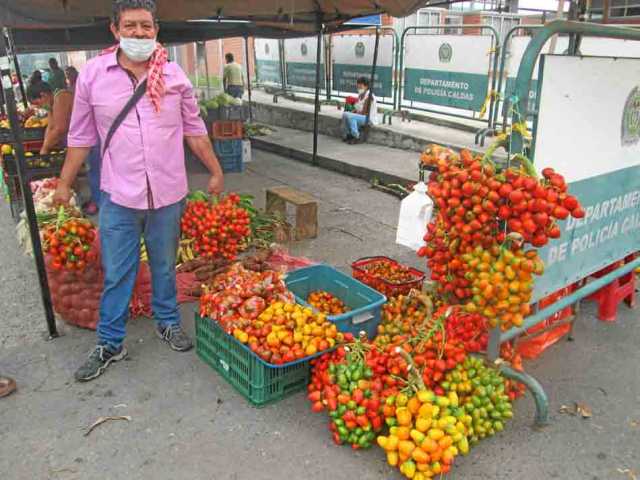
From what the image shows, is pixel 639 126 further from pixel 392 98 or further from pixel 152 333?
pixel 392 98

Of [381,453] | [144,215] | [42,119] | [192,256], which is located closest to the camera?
[381,453]

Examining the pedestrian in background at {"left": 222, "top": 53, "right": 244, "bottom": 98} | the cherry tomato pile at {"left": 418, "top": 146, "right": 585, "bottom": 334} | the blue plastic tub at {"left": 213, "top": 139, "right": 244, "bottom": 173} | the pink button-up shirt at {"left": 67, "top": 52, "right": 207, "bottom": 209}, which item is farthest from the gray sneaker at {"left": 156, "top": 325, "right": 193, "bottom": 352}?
the pedestrian in background at {"left": 222, "top": 53, "right": 244, "bottom": 98}

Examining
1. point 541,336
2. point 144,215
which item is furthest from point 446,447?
point 144,215

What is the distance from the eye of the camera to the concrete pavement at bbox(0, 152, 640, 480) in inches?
106

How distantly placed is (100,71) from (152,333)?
6.02 ft

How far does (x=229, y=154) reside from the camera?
9.10 m

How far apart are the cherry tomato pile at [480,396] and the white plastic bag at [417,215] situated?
69 centimetres

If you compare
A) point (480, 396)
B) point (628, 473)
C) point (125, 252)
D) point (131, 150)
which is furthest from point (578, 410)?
point (131, 150)

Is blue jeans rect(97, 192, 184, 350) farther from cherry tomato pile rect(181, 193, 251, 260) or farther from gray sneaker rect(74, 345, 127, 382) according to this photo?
cherry tomato pile rect(181, 193, 251, 260)

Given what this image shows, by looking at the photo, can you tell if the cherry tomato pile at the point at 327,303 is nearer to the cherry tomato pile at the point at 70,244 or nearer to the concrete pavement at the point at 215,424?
the concrete pavement at the point at 215,424

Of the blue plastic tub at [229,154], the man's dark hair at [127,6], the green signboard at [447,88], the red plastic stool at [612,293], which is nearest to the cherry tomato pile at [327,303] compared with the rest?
→ the red plastic stool at [612,293]

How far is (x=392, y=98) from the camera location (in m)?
12.0

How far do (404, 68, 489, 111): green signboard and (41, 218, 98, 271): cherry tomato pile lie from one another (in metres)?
7.40

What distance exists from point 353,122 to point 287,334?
8455 mm
